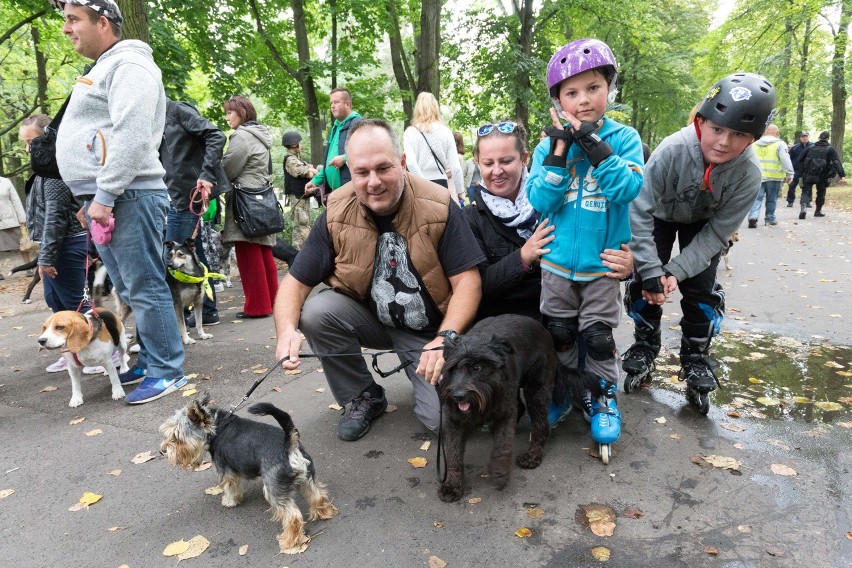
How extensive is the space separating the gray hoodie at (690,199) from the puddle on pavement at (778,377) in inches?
42.8

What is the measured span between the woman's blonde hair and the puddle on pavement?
3.88 m

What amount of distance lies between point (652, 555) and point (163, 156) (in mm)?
5578

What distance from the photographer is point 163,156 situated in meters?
5.46

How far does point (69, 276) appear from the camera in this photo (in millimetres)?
4797

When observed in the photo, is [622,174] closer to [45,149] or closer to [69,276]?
[45,149]

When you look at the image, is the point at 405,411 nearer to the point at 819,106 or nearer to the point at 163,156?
the point at 163,156

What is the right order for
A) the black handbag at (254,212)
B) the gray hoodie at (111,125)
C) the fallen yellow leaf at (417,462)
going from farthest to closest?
1. the black handbag at (254,212)
2. the gray hoodie at (111,125)
3. the fallen yellow leaf at (417,462)

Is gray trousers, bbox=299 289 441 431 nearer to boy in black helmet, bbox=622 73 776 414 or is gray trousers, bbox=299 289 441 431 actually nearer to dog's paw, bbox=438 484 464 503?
dog's paw, bbox=438 484 464 503

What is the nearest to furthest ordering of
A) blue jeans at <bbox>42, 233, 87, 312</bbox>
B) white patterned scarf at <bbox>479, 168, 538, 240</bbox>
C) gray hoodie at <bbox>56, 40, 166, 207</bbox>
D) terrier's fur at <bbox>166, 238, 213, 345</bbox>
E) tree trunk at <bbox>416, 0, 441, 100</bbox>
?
white patterned scarf at <bbox>479, 168, 538, 240</bbox>, gray hoodie at <bbox>56, 40, 166, 207</bbox>, blue jeans at <bbox>42, 233, 87, 312</bbox>, terrier's fur at <bbox>166, 238, 213, 345</bbox>, tree trunk at <bbox>416, 0, 441, 100</bbox>

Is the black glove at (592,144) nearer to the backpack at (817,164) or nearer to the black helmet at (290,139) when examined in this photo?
the black helmet at (290,139)

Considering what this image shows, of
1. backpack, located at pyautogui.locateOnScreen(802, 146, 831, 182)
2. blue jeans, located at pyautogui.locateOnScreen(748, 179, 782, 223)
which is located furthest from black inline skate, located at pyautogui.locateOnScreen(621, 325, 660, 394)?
backpack, located at pyautogui.locateOnScreen(802, 146, 831, 182)

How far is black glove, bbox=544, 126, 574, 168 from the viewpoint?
273 centimetres

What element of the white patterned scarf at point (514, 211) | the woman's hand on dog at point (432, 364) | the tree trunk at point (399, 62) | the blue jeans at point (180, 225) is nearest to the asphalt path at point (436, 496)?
the woman's hand on dog at point (432, 364)

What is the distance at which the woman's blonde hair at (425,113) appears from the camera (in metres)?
6.46
